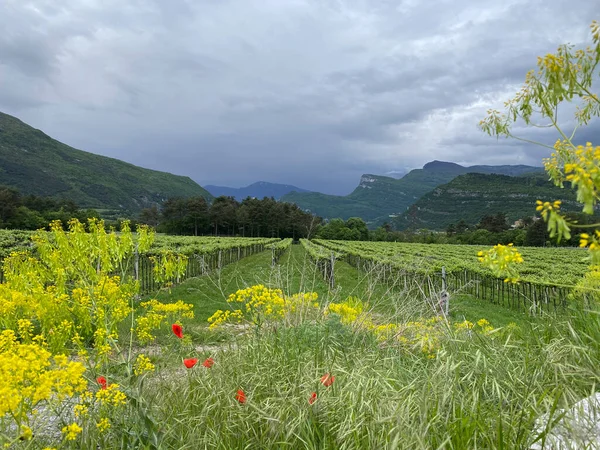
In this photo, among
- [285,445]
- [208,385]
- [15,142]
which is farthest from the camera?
[15,142]

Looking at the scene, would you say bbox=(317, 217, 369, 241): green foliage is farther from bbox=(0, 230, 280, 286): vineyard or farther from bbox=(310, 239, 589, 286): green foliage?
bbox=(310, 239, 589, 286): green foliage

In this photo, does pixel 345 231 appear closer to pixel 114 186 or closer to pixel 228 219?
pixel 228 219

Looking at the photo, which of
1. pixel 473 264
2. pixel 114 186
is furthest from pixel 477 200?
pixel 114 186

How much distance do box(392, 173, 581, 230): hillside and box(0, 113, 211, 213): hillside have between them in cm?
9116

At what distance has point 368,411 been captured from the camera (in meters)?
2.33

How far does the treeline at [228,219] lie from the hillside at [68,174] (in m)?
49.3

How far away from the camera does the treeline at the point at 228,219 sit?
70875 millimetres

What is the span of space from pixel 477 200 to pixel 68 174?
401 feet

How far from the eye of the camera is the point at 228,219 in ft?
235


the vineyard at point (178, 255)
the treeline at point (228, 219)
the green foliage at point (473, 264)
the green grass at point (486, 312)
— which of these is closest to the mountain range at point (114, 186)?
the treeline at point (228, 219)

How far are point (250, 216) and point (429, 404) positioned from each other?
71.4 meters

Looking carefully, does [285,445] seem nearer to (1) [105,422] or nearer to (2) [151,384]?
(1) [105,422]

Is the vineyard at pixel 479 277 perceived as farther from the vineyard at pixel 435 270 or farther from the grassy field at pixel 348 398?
the grassy field at pixel 348 398

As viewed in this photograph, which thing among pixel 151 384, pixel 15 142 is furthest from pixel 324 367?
pixel 15 142
